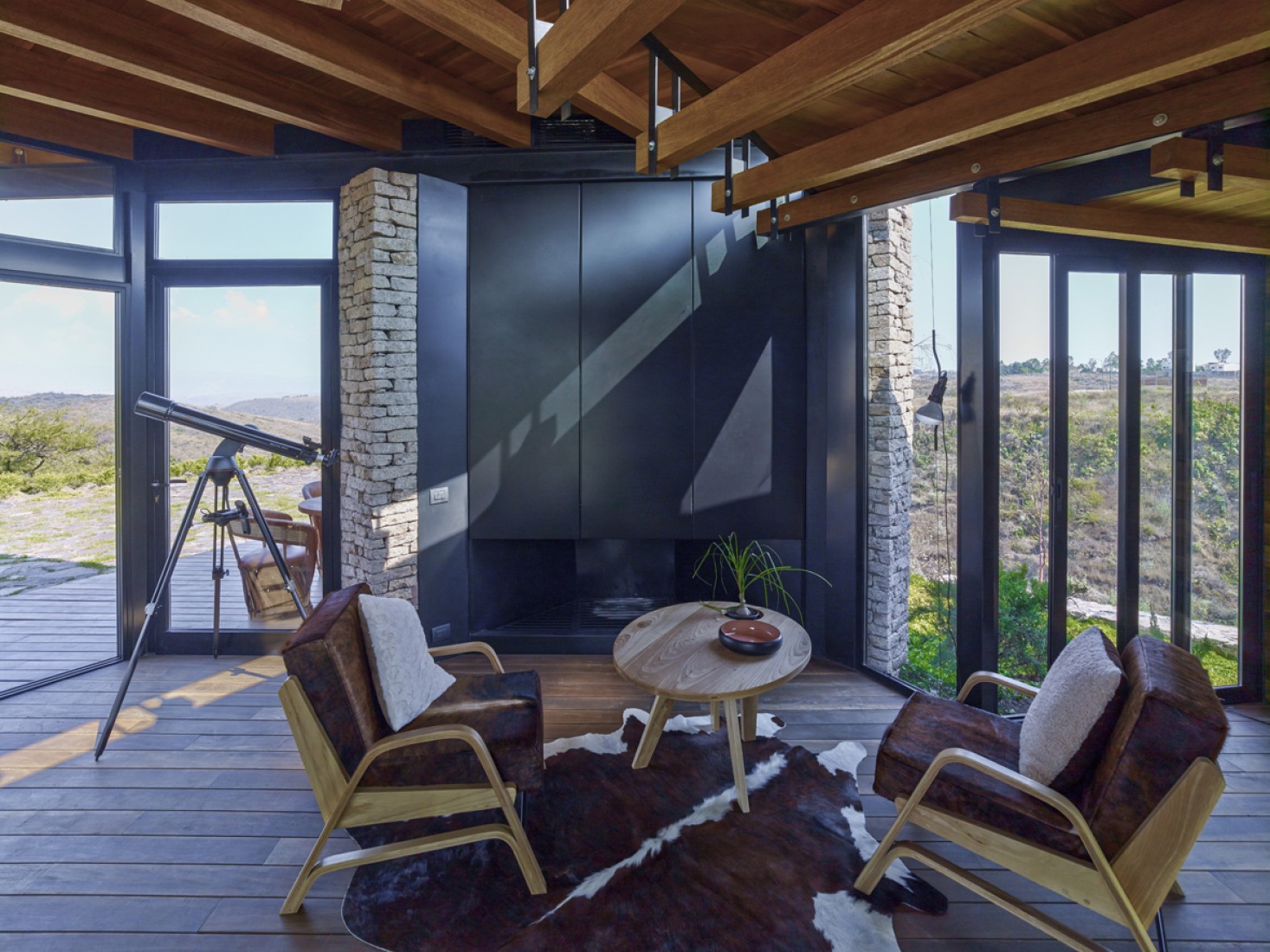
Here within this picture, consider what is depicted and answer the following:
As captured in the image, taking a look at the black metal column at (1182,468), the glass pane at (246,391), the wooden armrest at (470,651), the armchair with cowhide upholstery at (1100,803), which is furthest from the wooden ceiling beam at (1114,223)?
the glass pane at (246,391)

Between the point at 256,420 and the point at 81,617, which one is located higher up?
the point at 256,420

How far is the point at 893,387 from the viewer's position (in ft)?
12.2

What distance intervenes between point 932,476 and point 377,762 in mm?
3223

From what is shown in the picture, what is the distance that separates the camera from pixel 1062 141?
2.33 m

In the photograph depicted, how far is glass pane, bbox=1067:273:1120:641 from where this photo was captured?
3.09 metres

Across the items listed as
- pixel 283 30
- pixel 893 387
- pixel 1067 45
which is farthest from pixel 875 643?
pixel 283 30

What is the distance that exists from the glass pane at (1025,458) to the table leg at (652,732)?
176cm

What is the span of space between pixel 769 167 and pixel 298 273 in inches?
116

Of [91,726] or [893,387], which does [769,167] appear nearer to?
[893,387]

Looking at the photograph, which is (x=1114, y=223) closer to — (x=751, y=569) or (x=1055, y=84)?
(x=1055, y=84)

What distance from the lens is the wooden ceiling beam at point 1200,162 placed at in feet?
7.02

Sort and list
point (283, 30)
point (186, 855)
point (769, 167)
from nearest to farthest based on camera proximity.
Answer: point (186, 855) < point (283, 30) < point (769, 167)

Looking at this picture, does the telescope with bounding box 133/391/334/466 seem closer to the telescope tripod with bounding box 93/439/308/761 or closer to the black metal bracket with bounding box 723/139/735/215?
the telescope tripod with bounding box 93/439/308/761

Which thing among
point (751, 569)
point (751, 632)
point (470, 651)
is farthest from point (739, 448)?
point (470, 651)
